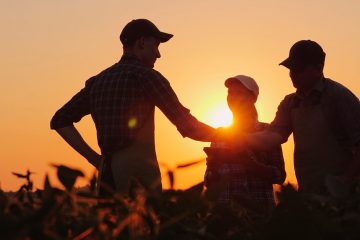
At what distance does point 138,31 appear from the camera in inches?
205

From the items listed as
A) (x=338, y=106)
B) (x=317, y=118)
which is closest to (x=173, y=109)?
(x=317, y=118)

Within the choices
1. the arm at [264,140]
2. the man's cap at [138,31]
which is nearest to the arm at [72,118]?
the man's cap at [138,31]

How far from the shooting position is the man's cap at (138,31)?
17.1 ft

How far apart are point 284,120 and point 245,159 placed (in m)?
1.09

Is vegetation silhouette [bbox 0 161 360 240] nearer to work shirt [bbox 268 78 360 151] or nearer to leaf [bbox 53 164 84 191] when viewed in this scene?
leaf [bbox 53 164 84 191]

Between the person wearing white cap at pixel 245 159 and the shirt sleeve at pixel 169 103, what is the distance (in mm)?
1320

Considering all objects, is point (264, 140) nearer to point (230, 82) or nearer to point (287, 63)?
point (287, 63)

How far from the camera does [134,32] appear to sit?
522cm

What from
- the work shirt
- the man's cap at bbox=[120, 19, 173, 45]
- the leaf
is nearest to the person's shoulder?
the work shirt

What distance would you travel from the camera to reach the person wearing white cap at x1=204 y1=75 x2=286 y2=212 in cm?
641

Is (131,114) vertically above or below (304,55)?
below

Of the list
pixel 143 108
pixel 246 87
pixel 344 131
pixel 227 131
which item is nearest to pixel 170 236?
pixel 143 108

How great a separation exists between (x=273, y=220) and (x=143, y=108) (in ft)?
12.8

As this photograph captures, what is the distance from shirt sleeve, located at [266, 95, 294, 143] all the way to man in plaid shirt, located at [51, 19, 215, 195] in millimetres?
776
